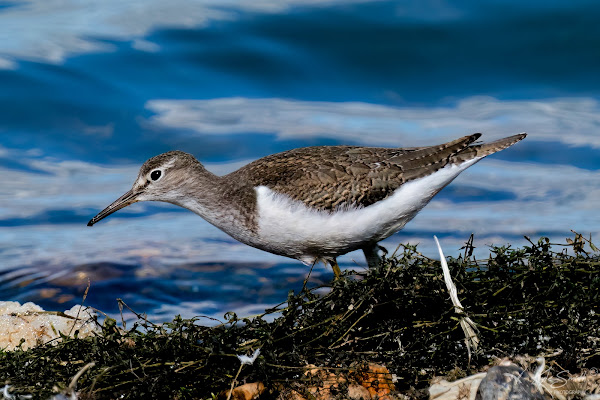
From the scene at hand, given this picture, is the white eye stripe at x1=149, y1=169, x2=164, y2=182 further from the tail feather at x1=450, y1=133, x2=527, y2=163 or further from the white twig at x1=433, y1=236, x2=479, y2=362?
the white twig at x1=433, y1=236, x2=479, y2=362

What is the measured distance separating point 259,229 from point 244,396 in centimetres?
289

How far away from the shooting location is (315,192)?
8.24 m

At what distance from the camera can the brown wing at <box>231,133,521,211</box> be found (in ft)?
27.1

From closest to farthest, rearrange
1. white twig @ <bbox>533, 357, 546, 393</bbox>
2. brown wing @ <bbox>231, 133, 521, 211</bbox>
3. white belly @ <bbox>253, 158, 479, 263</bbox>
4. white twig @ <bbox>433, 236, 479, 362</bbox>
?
white twig @ <bbox>533, 357, 546, 393</bbox> < white twig @ <bbox>433, 236, 479, 362</bbox> < white belly @ <bbox>253, 158, 479, 263</bbox> < brown wing @ <bbox>231, 133, 521, 211</bbox>

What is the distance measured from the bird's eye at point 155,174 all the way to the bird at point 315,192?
0.01 meters

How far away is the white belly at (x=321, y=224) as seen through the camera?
8.06 m

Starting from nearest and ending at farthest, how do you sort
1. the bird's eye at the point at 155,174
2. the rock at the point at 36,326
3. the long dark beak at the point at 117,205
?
1. the rock at the point at 36,326
2. the bird's eye at the point at 155,174
3. the long dark beak at the point at 117,205

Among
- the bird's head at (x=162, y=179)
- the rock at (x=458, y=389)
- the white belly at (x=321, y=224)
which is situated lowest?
the rock at (x=458, y=389)

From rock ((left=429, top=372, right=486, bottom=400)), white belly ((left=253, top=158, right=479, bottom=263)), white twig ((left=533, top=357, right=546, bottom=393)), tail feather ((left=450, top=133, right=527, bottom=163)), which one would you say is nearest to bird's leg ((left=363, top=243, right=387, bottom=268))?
white belly ((left=253, top=158, right=479, bottom=263))

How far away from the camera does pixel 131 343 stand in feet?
21.9

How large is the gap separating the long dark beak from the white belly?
1876 millimetres

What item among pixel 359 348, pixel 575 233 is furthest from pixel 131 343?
pixel 575 233

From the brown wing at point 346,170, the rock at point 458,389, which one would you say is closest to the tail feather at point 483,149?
the brown wing at point 346,170

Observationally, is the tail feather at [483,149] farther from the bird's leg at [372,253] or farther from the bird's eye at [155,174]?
the bird's eye at [155,174]
